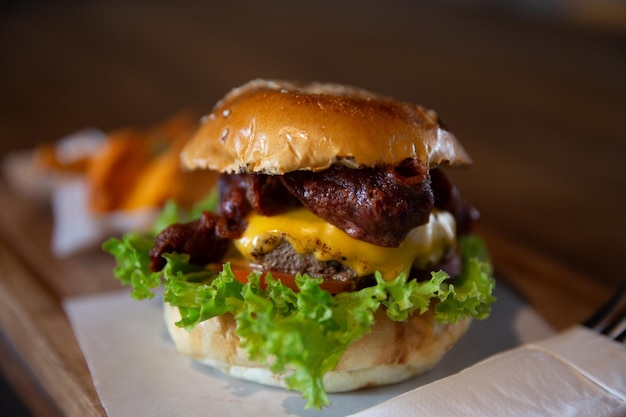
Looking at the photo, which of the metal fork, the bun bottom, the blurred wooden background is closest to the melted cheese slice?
the bun bottom

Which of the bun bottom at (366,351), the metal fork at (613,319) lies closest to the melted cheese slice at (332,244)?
the bun bottom at (366,351)

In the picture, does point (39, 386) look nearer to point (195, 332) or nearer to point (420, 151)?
point (195, 332)

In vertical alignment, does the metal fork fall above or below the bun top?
Answer: below

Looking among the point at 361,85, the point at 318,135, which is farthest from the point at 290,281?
the point at 361,85

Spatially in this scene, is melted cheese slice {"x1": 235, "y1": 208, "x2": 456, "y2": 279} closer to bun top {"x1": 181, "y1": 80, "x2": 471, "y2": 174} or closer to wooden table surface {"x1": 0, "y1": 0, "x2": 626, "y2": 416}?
bun top {"x1": 181, "y1": 80, "x2": 471, "y2": 174}

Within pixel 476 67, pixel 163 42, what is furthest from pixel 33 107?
pixel 476 67

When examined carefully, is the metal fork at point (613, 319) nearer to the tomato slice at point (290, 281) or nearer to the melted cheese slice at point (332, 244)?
the melted cheese slice at point (332, 244)
